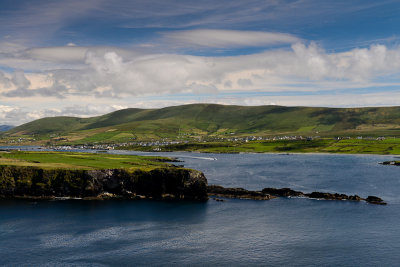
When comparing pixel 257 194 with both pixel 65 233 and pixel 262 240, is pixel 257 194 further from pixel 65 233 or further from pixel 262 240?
pixel 65 233

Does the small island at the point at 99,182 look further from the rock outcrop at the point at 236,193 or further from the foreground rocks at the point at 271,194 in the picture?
the foreground rocks at the point at 271,194

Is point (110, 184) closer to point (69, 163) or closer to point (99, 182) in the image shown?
point (99, 182)

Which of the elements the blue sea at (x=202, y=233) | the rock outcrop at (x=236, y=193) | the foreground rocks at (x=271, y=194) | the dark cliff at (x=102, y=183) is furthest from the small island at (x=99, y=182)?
the foreground rocks at (x=271, y=194)

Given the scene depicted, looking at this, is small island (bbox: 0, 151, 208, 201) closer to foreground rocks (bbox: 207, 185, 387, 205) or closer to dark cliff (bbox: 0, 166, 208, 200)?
dark cliff (bbox: 0, 166, 208, 200)

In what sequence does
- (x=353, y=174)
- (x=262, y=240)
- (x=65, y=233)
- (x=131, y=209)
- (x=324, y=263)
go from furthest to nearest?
(x=353, y=174)
(x=131, y=209)
(x=65, y=233)
(x=262, y=240)
(x=324, y=263)

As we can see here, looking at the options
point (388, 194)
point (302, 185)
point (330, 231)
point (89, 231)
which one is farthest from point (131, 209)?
point (388, 194)

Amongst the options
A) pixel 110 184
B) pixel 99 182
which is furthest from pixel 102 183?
pixel 110 184
